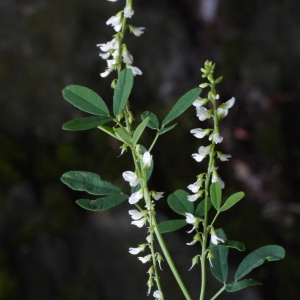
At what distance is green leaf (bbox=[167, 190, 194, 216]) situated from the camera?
64cm

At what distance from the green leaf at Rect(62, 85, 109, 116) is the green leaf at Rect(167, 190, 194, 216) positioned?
16cm

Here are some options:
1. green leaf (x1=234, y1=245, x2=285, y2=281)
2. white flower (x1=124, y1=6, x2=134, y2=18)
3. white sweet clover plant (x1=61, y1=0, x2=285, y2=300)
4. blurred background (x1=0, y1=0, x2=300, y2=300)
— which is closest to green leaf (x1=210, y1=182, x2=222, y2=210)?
white sweet clover plant (x1=61, y1=0, x2=285, y2=300)

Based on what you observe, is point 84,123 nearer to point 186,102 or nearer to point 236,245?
point 186,102

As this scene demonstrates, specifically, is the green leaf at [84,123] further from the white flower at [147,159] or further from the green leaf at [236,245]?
the green leaf at [236,245]

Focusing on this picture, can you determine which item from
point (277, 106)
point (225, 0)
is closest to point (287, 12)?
point (225, 0)

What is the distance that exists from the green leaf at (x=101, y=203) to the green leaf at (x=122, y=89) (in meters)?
0.12

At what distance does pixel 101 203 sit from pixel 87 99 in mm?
129

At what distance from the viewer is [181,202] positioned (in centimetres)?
64

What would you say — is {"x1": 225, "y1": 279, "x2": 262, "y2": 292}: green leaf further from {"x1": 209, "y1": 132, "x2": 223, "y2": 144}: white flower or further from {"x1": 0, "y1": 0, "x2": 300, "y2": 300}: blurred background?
{"x1": 0, "y1": 0, "x2": 300, "y2": 300}: blurred background

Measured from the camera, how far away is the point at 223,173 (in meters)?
2.19

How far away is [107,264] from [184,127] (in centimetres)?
74

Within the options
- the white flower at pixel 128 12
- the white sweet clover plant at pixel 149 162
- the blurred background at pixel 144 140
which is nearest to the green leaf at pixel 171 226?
the white sweet clover plant at pixel 149 162

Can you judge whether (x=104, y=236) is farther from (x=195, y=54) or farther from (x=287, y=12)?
(x=287, y=12)

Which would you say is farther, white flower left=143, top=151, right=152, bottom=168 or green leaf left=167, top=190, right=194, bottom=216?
green leaf left=167, top=190, right=194, bottom=216
